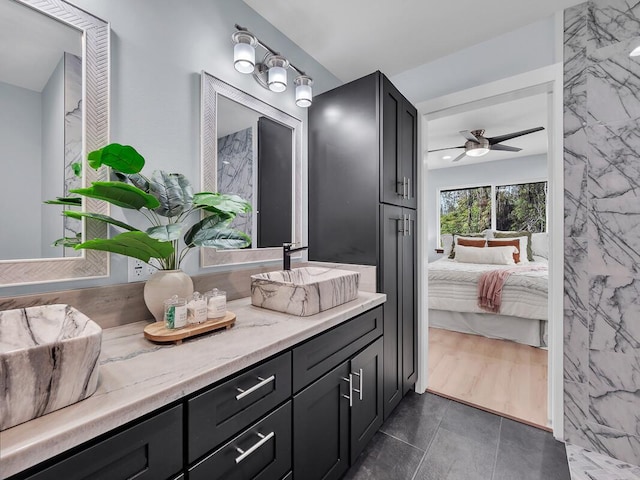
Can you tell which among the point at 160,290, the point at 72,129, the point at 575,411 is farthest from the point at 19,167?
the point at 575,411

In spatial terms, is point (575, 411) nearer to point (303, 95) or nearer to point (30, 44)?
point (303, 95)

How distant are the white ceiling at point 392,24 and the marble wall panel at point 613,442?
7.93 ft

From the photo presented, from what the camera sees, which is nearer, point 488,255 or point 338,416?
point 338,416

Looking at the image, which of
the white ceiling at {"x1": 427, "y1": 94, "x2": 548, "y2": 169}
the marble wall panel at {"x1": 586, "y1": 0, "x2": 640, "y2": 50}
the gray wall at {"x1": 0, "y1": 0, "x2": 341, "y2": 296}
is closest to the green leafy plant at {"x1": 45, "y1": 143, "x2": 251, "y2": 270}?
the gray wall at {"x1": 0, "y1": 0, "x2": 341, "y2": 296}

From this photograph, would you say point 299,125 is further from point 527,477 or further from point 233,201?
point 527,477

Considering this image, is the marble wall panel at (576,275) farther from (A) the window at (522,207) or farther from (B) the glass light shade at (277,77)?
(A) the window at (522,207)

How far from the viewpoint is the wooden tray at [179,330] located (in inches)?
35.9

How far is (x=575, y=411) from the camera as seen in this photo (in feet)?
5.49

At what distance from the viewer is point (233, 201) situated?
1.22 m

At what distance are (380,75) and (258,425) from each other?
72.1 inches

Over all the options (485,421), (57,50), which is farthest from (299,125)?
(485,421)

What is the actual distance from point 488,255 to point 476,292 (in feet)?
4.20

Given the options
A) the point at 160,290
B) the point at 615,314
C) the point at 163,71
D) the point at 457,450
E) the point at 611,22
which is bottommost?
the point at 457,450

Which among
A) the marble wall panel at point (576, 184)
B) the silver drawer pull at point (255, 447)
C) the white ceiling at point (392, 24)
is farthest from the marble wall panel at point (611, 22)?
the silver drawer pull at point (255, 447)
